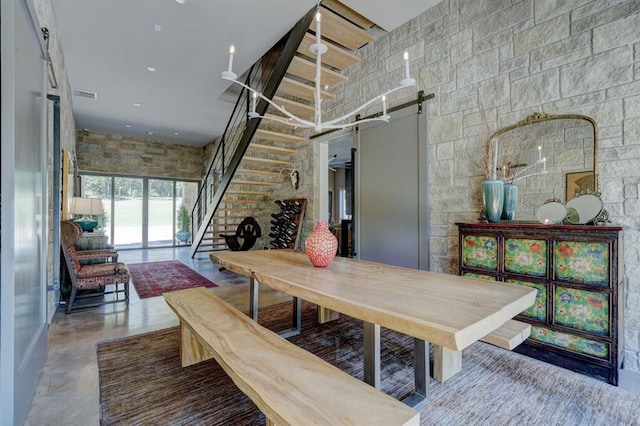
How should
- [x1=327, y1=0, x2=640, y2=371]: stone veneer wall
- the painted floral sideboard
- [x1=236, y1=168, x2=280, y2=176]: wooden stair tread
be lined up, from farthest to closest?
[x1=236, y1=168, x2=280, y2=176]: wooden stair tread < [x1=327, y1=0, x2=640, y2=371]: stone veneer wall < the painted floral sideboard

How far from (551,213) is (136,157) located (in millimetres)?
10094

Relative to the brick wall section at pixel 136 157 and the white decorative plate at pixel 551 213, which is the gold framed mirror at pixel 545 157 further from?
the brick wall section at pixel 136 157

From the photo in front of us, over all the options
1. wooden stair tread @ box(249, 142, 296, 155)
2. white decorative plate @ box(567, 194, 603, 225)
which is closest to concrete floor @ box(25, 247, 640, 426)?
white decorative plate @ box(567, 194, 603, 225)

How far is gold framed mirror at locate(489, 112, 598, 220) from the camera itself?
233 cm

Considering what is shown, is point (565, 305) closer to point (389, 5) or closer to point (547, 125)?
point (547, 125)

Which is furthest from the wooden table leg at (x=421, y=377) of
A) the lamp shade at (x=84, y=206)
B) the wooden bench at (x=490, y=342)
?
the lamp shade at (x=84, y=206)

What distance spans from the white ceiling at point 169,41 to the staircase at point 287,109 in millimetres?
269

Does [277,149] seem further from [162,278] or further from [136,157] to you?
[136,157]

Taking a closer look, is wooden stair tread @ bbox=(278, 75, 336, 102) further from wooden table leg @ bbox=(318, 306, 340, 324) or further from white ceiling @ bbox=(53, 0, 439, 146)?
wooden table leg @ bbox=(318, 306, 340, 324)

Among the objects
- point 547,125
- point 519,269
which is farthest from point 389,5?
point 519,269

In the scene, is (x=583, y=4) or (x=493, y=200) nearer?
(x=583, y=4)

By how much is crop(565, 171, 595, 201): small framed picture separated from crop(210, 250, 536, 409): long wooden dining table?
4.62ft

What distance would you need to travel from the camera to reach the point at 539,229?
7.45ft

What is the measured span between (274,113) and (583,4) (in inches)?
153
